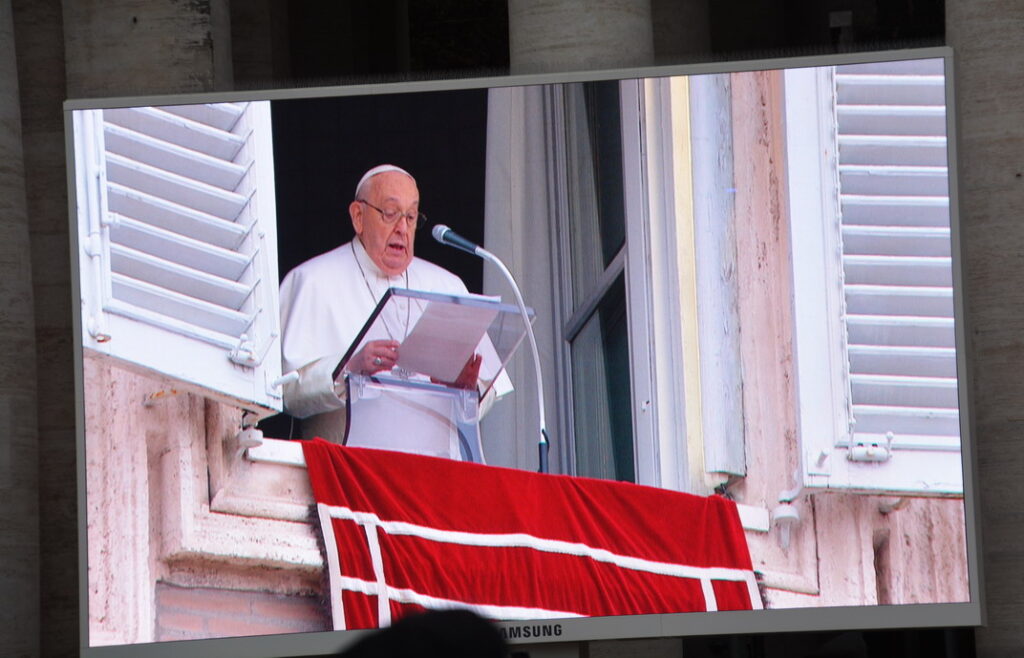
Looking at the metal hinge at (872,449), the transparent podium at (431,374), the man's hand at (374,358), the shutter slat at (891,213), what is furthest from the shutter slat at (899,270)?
the man's hand at (374,358)

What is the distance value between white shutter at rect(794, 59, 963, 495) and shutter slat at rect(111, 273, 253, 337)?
3.12 metres

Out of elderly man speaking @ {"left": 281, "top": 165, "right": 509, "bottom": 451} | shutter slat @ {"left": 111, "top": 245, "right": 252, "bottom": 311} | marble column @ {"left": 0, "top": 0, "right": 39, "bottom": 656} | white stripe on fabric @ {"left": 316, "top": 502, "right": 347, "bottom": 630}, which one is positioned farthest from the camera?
marble column @ {"left": 0, "top": 0, "right": 39, "bottom": 656}

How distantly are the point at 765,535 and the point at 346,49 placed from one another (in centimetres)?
1114

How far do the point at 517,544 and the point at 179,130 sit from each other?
9.75 feet

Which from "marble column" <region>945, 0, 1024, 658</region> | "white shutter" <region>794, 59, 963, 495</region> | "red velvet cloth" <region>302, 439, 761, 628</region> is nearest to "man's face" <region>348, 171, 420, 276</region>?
"red velvet cloth" <region>302, 439, 761, 628</region>

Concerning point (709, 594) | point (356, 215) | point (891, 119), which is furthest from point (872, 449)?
point (356, 215)

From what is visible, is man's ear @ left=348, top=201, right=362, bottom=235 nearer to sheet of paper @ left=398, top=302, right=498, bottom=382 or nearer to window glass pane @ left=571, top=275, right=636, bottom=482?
sheet of paper @ left=398, top=302, right=498, bottom=382

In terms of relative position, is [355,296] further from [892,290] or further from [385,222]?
[892,290]

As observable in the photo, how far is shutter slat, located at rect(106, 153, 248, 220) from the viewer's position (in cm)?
818

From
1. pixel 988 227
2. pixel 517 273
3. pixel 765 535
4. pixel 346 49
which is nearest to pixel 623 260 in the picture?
pixel 517 273

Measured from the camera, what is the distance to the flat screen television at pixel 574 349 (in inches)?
309

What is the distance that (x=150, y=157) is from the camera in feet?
26.9

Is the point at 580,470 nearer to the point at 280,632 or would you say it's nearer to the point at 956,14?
the point at 280,632

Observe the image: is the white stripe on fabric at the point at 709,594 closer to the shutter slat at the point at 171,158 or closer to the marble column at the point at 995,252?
the marble column at the point at 995,252
